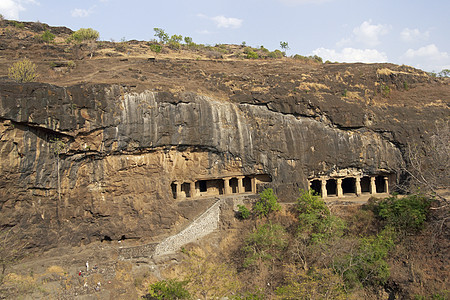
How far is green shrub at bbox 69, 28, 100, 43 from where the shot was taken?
135 ft

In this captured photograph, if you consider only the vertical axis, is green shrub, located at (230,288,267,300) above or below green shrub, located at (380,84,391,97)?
below

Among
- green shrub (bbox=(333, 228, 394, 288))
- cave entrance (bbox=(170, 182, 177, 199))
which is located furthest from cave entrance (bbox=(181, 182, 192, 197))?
green shrub (bbox=(333, 228, 394, 288))

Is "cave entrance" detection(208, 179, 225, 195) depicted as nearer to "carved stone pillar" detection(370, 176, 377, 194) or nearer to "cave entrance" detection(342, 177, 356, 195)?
"cave entrance" detection(342, 177, 356, 195)

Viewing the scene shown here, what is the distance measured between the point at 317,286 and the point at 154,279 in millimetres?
7891

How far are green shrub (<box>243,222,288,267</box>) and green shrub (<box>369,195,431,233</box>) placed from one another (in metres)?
5.80

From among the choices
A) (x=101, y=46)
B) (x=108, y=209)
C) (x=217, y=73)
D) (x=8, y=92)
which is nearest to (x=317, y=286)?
(x=108, y=209)

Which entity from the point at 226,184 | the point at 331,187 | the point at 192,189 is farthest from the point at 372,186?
the point at 192,189

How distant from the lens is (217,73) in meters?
29.4

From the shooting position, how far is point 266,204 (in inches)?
872

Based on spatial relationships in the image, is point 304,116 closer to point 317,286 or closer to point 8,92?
point 317,286

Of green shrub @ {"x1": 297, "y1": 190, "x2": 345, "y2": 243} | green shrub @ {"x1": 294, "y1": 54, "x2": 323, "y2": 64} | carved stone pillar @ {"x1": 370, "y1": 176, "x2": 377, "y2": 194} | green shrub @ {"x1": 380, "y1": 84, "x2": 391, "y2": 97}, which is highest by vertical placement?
green shrub @ {"x1": 294, "y1": 54, "x2": 323, "y2": 64}

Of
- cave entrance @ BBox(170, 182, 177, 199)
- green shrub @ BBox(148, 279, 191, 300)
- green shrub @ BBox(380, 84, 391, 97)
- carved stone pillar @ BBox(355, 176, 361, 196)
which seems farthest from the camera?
green shrub @ BBox(380, 84, 391, 97)

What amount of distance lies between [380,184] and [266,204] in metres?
10.6

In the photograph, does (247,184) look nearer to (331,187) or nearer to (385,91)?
(331,187)
